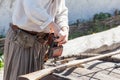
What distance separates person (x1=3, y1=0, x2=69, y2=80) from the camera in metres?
3.37

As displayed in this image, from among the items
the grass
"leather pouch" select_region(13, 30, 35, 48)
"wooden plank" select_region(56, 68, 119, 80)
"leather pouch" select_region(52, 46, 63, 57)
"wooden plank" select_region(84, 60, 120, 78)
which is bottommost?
"wooden plank" select_region(56, 68, 119, 80)

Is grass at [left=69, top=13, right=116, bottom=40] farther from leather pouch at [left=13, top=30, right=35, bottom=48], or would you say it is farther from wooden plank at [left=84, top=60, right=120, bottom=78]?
wooden plank at [left=84, top=60, right=120, bottom=78]

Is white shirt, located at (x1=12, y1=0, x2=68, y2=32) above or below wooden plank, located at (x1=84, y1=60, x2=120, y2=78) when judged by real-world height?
above

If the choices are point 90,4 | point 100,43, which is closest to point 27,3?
point 100,43

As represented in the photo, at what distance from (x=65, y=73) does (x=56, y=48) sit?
22.9 inches

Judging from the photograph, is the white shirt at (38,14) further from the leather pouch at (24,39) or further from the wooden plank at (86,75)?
the wooden plank at (86,75)

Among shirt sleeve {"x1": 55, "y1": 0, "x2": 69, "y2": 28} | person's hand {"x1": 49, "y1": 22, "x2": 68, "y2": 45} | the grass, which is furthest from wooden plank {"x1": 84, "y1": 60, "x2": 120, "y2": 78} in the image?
the grass

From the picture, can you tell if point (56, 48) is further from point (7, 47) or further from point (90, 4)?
point (90, 4)

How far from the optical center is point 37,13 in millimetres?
3152

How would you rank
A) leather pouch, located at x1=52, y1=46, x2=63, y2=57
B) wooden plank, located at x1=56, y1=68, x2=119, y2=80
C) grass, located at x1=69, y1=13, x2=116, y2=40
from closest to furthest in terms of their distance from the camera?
wooden plank, located at x1=56, y1=68, x2=119, y2=80
leather pouch, located at x1=52, y1=46, x2=63, y2=57
grass, located at x1=69, y1=13, x2=116, y2=40

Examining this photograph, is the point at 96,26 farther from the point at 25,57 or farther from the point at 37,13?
the point at 37,13

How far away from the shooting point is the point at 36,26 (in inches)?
134

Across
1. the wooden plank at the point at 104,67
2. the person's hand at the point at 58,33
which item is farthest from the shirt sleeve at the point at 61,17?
the wooden plank at the point at 104,67

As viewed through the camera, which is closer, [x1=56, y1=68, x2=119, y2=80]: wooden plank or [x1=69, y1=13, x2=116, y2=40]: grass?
[x1=56, y1=68, x2=119, y2=80]: wooden plank
